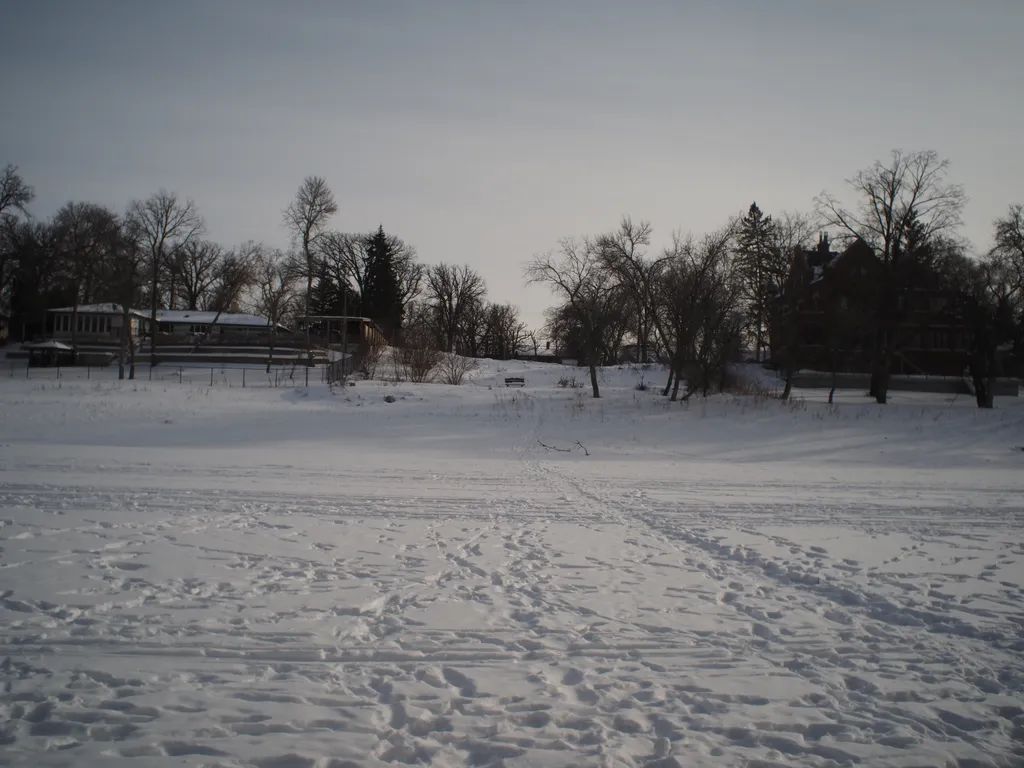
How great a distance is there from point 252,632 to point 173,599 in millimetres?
1175

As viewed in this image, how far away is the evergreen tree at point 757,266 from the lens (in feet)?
116

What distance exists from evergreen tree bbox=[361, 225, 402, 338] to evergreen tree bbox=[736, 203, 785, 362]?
3881cm

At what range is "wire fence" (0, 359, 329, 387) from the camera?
37.3 metres

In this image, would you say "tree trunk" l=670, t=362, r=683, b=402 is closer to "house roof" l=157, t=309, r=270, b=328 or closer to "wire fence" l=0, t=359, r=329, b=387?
"wire fence" l=0, t=359, r=329, b=387

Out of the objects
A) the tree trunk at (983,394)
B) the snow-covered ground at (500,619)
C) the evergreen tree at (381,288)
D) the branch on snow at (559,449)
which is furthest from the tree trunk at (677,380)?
the evergreen tree at (381,288)

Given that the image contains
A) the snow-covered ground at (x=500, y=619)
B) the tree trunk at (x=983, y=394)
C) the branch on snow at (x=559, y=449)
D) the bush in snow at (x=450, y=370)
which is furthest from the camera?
the bush in snow at (x=450, y=370)

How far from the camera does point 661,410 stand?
93.5ft

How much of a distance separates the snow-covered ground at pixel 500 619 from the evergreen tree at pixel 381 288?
56272 mm

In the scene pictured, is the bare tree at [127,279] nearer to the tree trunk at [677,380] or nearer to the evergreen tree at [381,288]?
the evergreen tree at [381,288]

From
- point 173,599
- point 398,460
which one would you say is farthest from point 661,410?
point 173,599

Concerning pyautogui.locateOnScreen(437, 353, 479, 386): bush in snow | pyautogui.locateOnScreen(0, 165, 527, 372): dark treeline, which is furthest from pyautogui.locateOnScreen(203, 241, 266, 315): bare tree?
pyautogui.locateOnScreen(437, 353, 479, 386): bush in snow

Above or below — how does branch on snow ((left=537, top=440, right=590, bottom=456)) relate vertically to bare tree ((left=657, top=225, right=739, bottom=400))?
below

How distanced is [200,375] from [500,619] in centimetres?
4174

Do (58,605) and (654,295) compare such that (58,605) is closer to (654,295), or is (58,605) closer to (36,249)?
(654,295)
